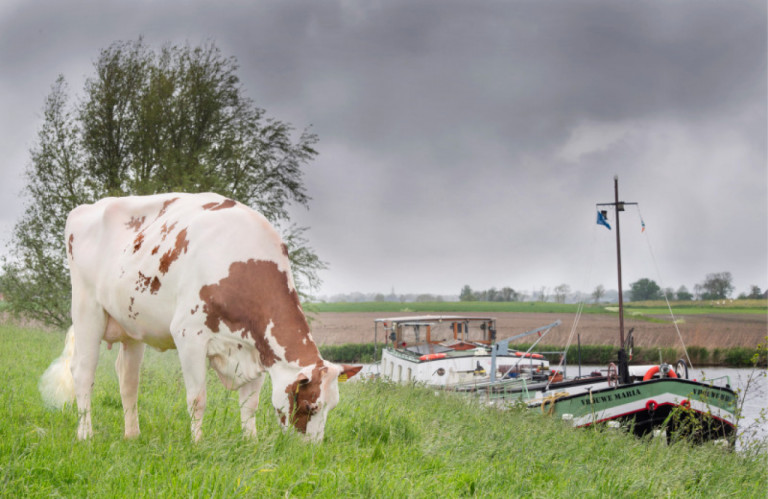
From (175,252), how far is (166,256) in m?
0.10

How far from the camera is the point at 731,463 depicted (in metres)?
6.83

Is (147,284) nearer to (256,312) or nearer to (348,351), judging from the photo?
(256,312)

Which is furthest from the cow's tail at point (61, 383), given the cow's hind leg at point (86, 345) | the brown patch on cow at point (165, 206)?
the brown patch on cow at point (165, 206)

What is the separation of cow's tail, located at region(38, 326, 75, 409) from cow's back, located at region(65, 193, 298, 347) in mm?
989

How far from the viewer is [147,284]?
4.82 m

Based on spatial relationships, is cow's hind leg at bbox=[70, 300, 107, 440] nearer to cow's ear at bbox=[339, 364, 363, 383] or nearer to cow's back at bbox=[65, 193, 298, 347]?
cow's back at bbox=[65, 193, 298, 347]

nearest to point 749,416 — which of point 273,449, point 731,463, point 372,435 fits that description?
point 731,463

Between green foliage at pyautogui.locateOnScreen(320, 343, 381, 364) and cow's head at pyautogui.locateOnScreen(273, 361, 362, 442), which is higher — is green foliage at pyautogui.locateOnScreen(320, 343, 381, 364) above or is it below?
below

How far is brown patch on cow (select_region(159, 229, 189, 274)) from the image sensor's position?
470cm

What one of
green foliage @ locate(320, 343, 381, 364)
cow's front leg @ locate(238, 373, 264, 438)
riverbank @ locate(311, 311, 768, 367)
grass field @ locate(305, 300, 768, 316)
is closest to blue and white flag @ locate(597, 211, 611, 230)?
riverbank @ locate(311, 311, 768, 367)

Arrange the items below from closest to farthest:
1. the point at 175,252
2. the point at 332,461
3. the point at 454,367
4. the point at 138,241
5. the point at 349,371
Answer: the point at 332,461 → the point at 349,371 → the point at 175,252 → the point at 138,241 → the point at 454,367

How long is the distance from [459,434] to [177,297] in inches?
122

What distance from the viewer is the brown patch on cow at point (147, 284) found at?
4.79m

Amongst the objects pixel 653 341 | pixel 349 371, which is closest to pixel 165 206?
pixel 349 371
